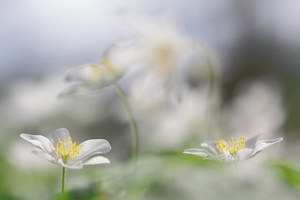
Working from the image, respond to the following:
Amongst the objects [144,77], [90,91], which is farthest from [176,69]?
[90,91]

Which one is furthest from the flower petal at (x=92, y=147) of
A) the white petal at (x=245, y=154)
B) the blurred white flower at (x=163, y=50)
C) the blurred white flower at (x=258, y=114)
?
the blurred white flower at (x=258, y=114)

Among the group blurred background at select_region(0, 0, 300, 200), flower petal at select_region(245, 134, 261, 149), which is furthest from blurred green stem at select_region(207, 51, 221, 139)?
flower petal at select_region(245, 134, 261, 149)

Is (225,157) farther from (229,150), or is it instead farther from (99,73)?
(99,73)

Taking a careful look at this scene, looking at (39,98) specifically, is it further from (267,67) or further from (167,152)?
(267,67)

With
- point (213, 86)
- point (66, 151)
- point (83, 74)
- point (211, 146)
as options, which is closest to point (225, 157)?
point (211, 146)

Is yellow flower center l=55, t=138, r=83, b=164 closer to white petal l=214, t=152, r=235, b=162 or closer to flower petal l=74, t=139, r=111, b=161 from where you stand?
flower petal l=74, t=139, r=111, b=161
